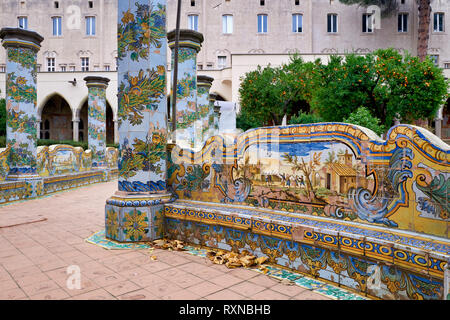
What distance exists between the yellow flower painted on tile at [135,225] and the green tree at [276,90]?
15795 millimetres

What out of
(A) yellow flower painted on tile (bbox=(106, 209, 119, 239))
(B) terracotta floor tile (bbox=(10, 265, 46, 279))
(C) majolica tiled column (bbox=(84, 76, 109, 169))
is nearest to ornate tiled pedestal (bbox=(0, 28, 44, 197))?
(C) majolica tiled column (bbox=(84, 76, 109, 169))

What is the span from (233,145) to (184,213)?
1.12m

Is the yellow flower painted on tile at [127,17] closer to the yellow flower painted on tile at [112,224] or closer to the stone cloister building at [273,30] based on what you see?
the yellow flower painted on tile at [112,224]

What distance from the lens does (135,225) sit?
4.39 metres

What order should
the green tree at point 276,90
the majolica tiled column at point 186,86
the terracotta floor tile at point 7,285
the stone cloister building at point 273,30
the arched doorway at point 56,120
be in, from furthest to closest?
the arched doorway at point 56,120 → the stone cloister building at point 273,30 → the green tree at point 276,90 → the majolica tiled column at point 186,86 → the terracotta floor tile at point 7,285

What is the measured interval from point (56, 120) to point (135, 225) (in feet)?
104

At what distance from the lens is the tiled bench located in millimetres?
2375

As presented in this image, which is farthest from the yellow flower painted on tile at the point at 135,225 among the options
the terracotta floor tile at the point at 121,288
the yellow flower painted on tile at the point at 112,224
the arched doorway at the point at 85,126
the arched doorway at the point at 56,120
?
the arched doorway at the point at 56,120

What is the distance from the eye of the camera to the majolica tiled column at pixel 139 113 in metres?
4.48

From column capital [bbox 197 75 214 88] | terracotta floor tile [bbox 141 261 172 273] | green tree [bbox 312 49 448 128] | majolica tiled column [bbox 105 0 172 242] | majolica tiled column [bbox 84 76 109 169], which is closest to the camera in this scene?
terracotta floor tile [bbox 141 261 172 273]

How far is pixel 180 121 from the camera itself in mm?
9078

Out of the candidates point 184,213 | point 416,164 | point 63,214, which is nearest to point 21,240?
point 63,214

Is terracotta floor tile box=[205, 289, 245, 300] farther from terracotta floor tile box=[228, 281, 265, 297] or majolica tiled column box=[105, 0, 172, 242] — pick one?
majolica tiled column box=[105, 0, 172, 242]

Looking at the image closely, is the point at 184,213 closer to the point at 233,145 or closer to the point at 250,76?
the point at 233,145
